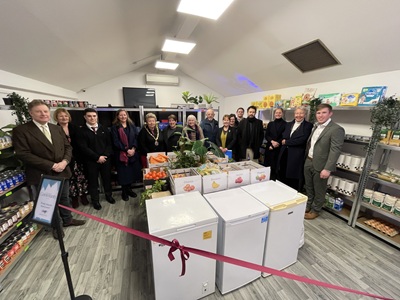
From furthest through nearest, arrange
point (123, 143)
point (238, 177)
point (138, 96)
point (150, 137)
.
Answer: point (138, 96) < point (150, 137) < point (123, 143) < point (238, 177)

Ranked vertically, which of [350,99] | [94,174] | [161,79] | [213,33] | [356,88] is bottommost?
[94,174]

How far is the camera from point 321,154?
225cm

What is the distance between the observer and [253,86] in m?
4.83

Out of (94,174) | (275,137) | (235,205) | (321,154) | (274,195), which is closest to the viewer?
(235,205)

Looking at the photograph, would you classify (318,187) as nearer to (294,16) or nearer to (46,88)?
(294,16)

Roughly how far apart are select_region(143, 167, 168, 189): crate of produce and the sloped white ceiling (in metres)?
1.83

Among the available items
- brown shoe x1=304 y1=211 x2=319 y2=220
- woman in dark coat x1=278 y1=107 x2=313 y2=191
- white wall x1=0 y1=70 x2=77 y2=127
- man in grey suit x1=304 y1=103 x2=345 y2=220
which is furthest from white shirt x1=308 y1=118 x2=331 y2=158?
white wall x1=0 y1=70 x2=77 y2=127

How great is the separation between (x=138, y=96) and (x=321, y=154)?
569 cm

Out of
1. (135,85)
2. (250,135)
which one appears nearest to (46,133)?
(250,135)

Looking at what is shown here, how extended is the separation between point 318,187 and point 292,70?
234cm

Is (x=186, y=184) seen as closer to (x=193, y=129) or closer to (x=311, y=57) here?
(x=193, y=129)

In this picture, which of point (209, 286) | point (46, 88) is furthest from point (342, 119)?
point (46, 88)

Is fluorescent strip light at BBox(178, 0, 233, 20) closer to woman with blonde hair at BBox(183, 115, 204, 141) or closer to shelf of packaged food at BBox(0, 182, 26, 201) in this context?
woman with blonde hair at BBox(183, 115, 204, 141)

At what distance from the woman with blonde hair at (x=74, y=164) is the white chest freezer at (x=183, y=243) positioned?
1.82m
